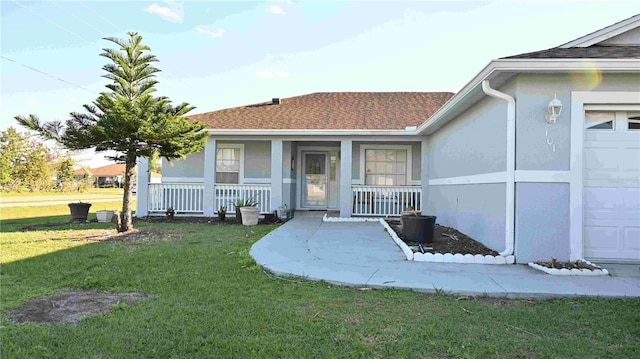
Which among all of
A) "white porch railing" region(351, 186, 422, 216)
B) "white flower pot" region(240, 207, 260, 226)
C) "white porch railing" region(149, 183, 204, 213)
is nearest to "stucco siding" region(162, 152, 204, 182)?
"white porch railing" region(149, 183, 204, 213)

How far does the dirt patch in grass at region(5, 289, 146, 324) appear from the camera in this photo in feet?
11.0

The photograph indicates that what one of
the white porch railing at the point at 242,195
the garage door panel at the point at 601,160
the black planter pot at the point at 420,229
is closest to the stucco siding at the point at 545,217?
the garage door panel at the point at 601,160

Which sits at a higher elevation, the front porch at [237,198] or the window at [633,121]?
the window at [633,121]

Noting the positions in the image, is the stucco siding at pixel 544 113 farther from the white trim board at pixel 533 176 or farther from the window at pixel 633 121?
the window at pixel 633 121

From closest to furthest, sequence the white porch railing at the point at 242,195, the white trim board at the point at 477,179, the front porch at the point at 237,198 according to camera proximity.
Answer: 1. the white trim board at the point at 477,179
2. the front porch at the point at 237,198
3. the white porch railing at the point at 242,195

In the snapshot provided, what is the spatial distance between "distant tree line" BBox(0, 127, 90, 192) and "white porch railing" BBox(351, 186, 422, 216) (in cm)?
2933

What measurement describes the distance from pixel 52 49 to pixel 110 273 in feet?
46.1

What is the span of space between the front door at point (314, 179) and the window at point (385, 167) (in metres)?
1.80

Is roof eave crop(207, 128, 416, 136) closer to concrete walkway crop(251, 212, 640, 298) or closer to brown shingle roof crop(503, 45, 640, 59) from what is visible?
concrete walkway crop(251, 212, 640, 298)

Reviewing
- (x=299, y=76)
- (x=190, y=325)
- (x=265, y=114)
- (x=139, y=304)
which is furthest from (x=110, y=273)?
(x=299, y=76)

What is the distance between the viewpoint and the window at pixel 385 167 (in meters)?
12.5

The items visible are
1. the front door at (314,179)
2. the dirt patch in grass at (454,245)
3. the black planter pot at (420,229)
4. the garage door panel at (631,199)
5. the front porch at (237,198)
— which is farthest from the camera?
the front door at (314,179)

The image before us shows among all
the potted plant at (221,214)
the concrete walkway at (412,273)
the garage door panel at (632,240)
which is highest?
the garage door panel at (632,240)

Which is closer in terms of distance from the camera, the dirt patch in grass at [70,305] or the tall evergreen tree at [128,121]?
the dirt patch in grass at [70,305]
